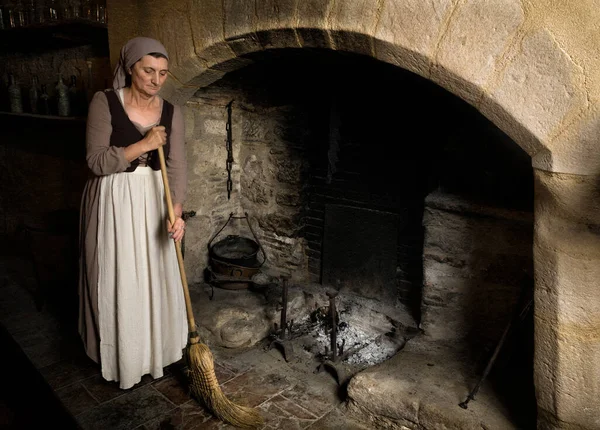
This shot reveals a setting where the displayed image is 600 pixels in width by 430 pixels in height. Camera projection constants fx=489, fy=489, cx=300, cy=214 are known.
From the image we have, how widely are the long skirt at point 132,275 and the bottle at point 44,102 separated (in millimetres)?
2261

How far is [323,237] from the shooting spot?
4.14m

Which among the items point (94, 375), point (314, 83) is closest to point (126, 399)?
point (94, 375)

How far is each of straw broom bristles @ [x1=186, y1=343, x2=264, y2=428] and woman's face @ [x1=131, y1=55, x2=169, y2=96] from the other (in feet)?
4.64

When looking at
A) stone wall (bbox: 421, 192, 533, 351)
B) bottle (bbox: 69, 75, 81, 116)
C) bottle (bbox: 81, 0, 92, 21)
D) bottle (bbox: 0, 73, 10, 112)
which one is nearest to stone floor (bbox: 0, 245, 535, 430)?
stone wall (bbox: 421, 192, 533, 351)

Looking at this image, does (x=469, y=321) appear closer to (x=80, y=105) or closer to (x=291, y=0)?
(x=291, y=0)

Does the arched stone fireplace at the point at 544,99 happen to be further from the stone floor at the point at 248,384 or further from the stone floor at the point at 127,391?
the stone floor at the point at 127,391

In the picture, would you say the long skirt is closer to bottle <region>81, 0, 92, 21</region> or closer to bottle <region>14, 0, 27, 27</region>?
bottle <region>81, 0, 92, 21</region>

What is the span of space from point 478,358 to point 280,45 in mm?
2144

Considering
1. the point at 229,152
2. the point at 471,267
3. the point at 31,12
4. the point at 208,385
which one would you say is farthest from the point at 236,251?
the point at 31,12

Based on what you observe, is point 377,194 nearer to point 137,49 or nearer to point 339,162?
point 339,162

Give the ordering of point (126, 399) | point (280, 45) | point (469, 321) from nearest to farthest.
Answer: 1. point (280, 45)
2. point (126, 399)
3. point (469, 321)

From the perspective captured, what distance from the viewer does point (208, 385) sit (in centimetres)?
267

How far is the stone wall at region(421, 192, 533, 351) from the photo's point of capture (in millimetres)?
2857

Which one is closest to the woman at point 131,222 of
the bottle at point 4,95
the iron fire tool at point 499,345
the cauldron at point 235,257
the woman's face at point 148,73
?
the woman's face at point 148,73
